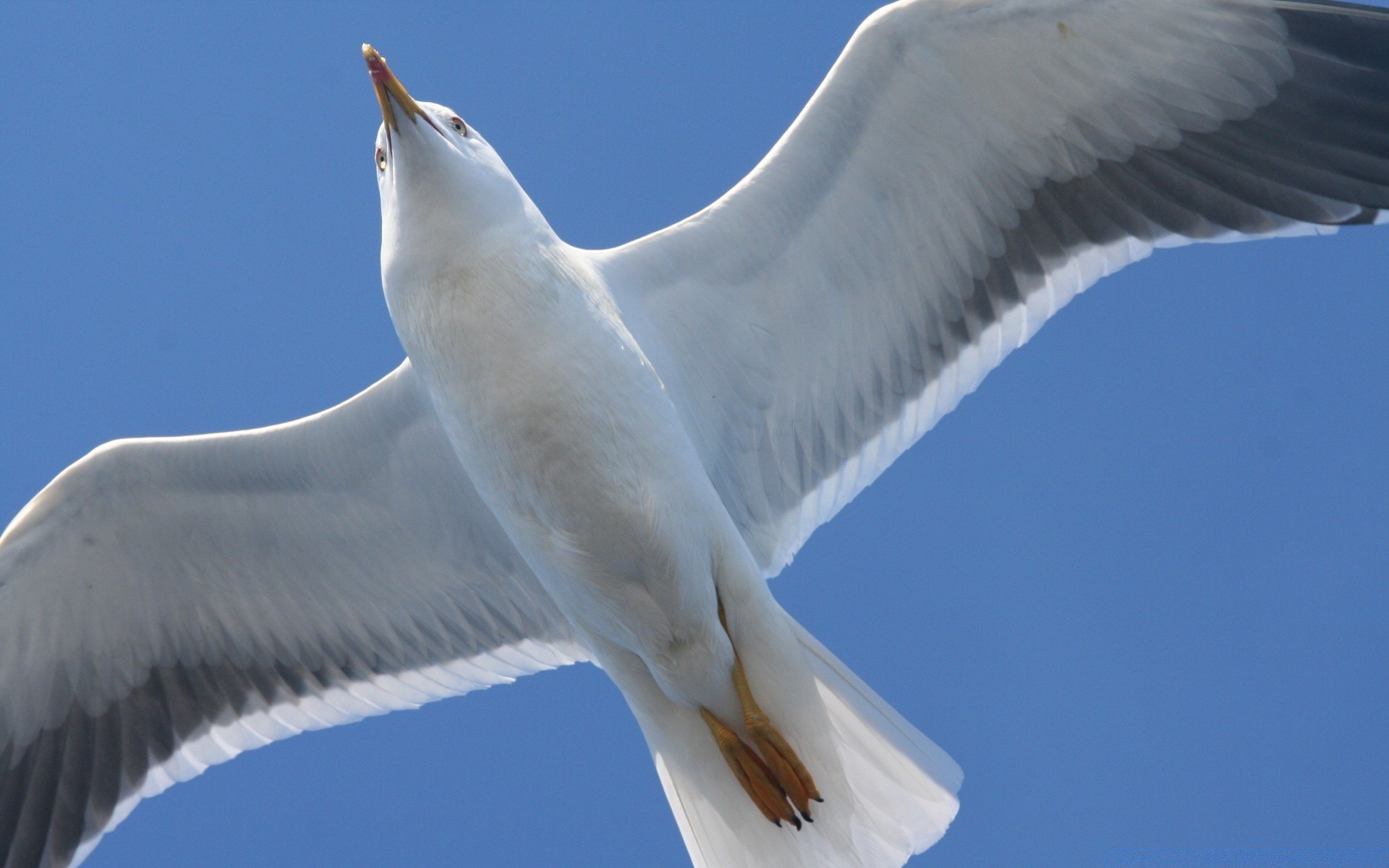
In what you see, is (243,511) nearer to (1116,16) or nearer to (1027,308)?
(1027,308)

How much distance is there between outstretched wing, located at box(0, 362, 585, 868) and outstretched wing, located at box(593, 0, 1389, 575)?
62cm

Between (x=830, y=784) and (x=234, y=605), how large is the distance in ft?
4.91

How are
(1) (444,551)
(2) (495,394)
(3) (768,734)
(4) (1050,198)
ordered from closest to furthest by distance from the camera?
(2) (495,394), (3) (768,734), (4) (1050,198), (1) (444,551)

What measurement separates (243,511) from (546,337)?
100 cm

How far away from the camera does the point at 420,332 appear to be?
2.83 meters

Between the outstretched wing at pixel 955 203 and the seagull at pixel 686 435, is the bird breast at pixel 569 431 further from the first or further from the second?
the outstretched wing at pixel 955 203

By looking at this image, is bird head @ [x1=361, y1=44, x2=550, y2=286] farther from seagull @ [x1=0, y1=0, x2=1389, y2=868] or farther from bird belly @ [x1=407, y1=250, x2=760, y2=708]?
bird belly @ [x1=407, y1=250, x2=760, y2=708]

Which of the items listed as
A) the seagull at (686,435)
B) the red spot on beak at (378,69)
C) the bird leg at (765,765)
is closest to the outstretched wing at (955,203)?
the seagull at (686,435)

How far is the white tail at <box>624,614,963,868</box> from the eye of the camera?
2955 mm

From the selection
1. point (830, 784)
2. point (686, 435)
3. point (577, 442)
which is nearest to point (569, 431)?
point (577, 442)

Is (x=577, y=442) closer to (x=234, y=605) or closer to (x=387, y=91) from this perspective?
(x=387, y=91)

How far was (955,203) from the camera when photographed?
127 inches

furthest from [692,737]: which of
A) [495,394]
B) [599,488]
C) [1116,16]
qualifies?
[1116,16]

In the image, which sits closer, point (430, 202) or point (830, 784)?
point (430, 202)
